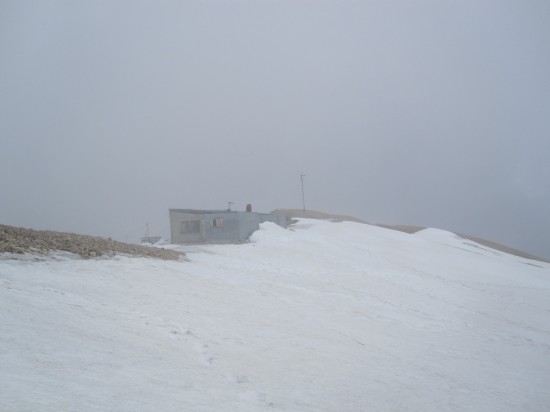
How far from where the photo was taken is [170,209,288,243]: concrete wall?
31.6 meters

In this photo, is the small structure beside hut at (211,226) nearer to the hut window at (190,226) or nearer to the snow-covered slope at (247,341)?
the hut window at (190,226)

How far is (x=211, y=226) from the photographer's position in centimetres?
3206

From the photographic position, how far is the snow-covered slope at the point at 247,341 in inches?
239

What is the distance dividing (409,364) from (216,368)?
4803 millimetres

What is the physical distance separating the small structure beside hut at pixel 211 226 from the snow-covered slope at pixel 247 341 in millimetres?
10631

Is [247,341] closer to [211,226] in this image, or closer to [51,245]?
[51,245]

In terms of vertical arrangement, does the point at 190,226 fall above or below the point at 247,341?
above

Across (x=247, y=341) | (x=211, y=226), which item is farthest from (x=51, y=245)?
(x=211, y=226)

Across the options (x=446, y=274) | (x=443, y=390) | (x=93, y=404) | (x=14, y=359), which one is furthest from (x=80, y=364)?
(x=446, y=274)

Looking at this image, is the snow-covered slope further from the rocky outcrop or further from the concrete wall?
the concrete wall

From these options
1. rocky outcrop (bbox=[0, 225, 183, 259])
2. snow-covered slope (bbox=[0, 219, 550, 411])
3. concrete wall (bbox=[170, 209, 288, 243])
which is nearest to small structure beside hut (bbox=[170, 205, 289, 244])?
concrete wall (bbox=[170, 209, 288, 243])

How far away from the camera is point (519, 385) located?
10250 mm

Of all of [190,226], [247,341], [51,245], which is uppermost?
[190,226]

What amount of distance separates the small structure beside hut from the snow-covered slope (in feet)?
34.9
